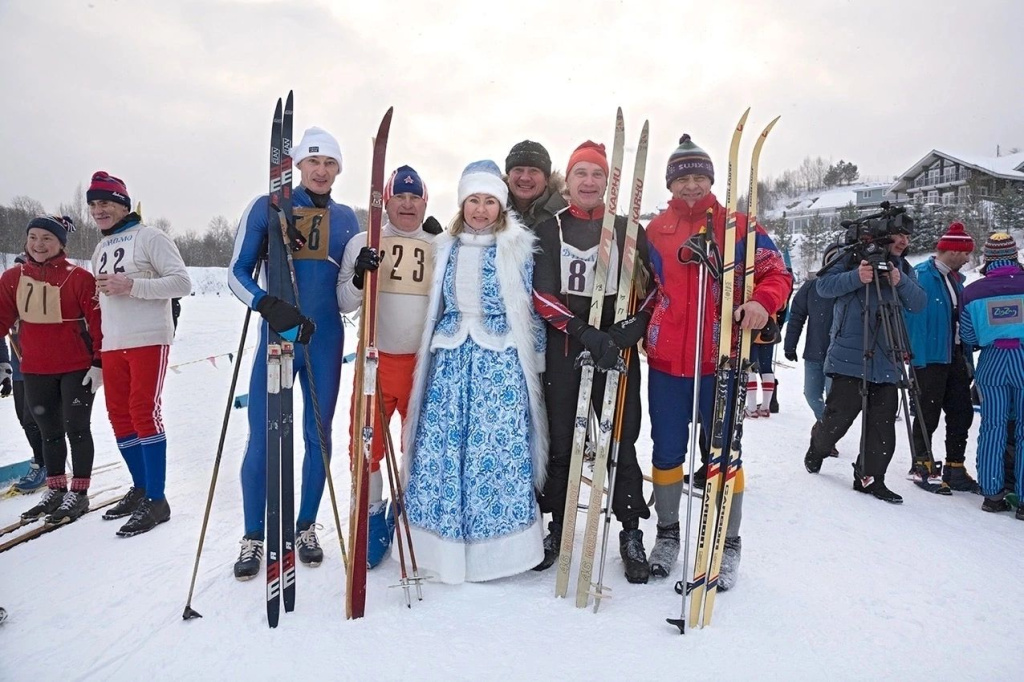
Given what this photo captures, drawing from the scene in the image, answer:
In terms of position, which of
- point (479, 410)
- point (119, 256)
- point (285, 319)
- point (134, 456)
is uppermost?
point (119, 256)

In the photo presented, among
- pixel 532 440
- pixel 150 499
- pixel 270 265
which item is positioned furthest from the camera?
pixel 150 499

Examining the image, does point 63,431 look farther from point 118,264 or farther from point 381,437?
point 381,437

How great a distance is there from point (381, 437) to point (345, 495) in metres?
1.19

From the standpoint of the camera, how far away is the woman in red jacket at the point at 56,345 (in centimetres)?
346

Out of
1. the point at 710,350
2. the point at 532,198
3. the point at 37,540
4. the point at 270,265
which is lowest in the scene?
the point at 37,540

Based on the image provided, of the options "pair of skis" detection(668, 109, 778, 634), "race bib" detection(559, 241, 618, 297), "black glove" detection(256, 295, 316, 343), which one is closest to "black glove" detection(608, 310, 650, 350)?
"race bib" detection(559, 241, 618, 297)

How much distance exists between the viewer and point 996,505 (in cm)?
363

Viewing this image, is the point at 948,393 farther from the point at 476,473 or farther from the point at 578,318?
the point at 476,473

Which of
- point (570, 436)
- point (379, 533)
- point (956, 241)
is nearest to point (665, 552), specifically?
point (570, 436)

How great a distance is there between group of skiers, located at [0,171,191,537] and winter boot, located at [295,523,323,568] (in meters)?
1.07

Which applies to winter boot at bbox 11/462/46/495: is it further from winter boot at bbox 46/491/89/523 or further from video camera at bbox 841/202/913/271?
video camera at bbox 841/202/913/271

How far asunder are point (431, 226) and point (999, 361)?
Result: 3883 mm

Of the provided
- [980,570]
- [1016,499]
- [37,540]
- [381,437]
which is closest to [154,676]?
[381,437]

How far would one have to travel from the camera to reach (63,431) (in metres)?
3.60
